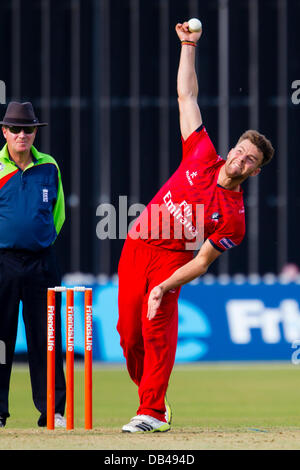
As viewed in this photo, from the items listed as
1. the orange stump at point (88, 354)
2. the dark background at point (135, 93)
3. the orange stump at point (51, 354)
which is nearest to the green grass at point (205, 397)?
the orange stump at point (51, 354)

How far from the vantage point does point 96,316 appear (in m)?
14.1

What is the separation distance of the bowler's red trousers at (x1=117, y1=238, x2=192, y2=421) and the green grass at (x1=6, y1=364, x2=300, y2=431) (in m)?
0.94

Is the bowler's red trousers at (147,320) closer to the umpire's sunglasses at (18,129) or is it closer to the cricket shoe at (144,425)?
the cricket shoe at (144,425)

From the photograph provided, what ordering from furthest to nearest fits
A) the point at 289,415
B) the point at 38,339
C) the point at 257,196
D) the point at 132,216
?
A: 1. the point at 257,196
2. the point at 132,216
3. the point at 289,415
4. the point at 38,339

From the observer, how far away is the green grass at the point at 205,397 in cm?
912

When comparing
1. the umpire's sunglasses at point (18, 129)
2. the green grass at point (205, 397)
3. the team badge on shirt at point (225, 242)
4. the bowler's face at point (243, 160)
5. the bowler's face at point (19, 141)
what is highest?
the umpire's sunglasses at point (18, 129)

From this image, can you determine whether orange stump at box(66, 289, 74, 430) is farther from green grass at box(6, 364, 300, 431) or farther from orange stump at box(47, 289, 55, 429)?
green grass at box(6, 364, 300, 431)

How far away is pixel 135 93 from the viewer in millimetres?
25234

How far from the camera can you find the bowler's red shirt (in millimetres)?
7395

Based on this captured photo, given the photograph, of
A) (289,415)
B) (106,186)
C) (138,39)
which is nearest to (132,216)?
(106,186)

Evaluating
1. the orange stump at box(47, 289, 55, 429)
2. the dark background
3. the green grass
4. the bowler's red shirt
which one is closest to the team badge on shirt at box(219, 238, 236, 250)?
the bowler's red shirt

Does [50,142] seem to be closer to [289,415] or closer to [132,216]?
[132,216]

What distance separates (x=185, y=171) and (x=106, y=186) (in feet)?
57.9

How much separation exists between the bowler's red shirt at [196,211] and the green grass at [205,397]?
5.13ft
